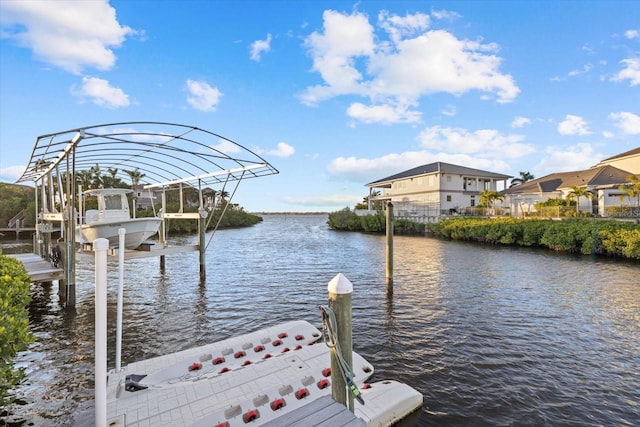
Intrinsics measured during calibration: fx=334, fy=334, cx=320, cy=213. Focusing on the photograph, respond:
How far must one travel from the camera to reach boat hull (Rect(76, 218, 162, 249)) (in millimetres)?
12281

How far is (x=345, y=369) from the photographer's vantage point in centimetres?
396

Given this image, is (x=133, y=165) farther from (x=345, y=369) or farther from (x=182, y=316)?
(x=345, y=369)

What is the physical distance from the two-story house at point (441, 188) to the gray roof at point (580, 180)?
453 cm

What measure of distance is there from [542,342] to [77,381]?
1096 centimetres

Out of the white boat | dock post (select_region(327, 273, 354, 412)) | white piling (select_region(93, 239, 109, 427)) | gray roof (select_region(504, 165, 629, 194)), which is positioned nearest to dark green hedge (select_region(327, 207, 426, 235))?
gray roof (select_region(504, 165, 629, 194))

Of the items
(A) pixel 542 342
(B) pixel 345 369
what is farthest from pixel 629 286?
(B) pixel 345 369

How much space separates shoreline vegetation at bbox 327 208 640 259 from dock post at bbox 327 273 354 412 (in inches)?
990

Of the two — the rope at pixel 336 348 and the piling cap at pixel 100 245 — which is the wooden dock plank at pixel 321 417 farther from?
the piling cap at pixel 100 245

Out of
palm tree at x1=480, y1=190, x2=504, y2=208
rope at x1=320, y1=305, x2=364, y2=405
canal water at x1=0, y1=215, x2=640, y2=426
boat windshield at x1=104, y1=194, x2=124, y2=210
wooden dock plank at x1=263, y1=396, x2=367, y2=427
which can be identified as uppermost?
palm tree at x1=480, y1=190, x2=504, y2=208

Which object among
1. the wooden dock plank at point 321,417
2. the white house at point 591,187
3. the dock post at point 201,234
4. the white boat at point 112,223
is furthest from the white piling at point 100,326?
the white house at point 591,187

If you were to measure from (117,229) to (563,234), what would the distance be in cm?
2859

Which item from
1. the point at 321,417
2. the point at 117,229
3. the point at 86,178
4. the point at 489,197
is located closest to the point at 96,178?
the point at 86,178

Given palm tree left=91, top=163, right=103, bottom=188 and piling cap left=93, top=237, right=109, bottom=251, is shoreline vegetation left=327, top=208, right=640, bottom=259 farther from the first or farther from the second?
palm tree left=91, top=163, right=103, bottom=188

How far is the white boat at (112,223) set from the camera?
12.3 meters
